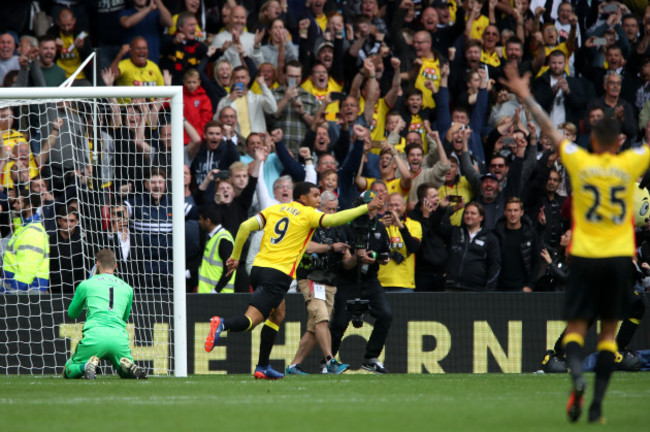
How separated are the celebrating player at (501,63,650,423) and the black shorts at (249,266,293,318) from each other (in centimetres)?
420

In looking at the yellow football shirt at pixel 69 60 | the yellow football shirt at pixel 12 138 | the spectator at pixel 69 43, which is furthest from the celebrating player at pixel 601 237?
the yellow football shirt at pixel 69 60

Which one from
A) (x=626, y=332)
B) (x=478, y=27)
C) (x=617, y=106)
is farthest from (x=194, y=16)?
(x=626, y=332)

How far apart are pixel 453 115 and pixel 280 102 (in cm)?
287

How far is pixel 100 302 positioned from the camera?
1120cm

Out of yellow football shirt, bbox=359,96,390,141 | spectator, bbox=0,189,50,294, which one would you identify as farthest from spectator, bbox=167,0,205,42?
spectator, bbox=0,189,50,294

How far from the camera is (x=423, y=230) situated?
14.5 m

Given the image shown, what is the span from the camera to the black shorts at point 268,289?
10.9 metres

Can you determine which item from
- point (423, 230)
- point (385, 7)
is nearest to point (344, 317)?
point (423, 230)

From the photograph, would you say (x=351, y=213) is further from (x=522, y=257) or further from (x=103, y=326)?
(x=522, y=257)

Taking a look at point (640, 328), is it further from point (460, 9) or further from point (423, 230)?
point (460, 9)

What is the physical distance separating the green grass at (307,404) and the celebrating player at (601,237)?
71 centimetres

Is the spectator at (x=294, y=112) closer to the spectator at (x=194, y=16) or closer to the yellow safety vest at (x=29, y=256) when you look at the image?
the spectator at (x=194, y=16)

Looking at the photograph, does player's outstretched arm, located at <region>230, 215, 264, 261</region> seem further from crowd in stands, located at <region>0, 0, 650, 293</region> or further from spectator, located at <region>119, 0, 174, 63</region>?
spectator, located at <region>119, 0, 174, 63</region>

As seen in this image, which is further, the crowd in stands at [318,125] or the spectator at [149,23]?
the spectator at [149,23]
